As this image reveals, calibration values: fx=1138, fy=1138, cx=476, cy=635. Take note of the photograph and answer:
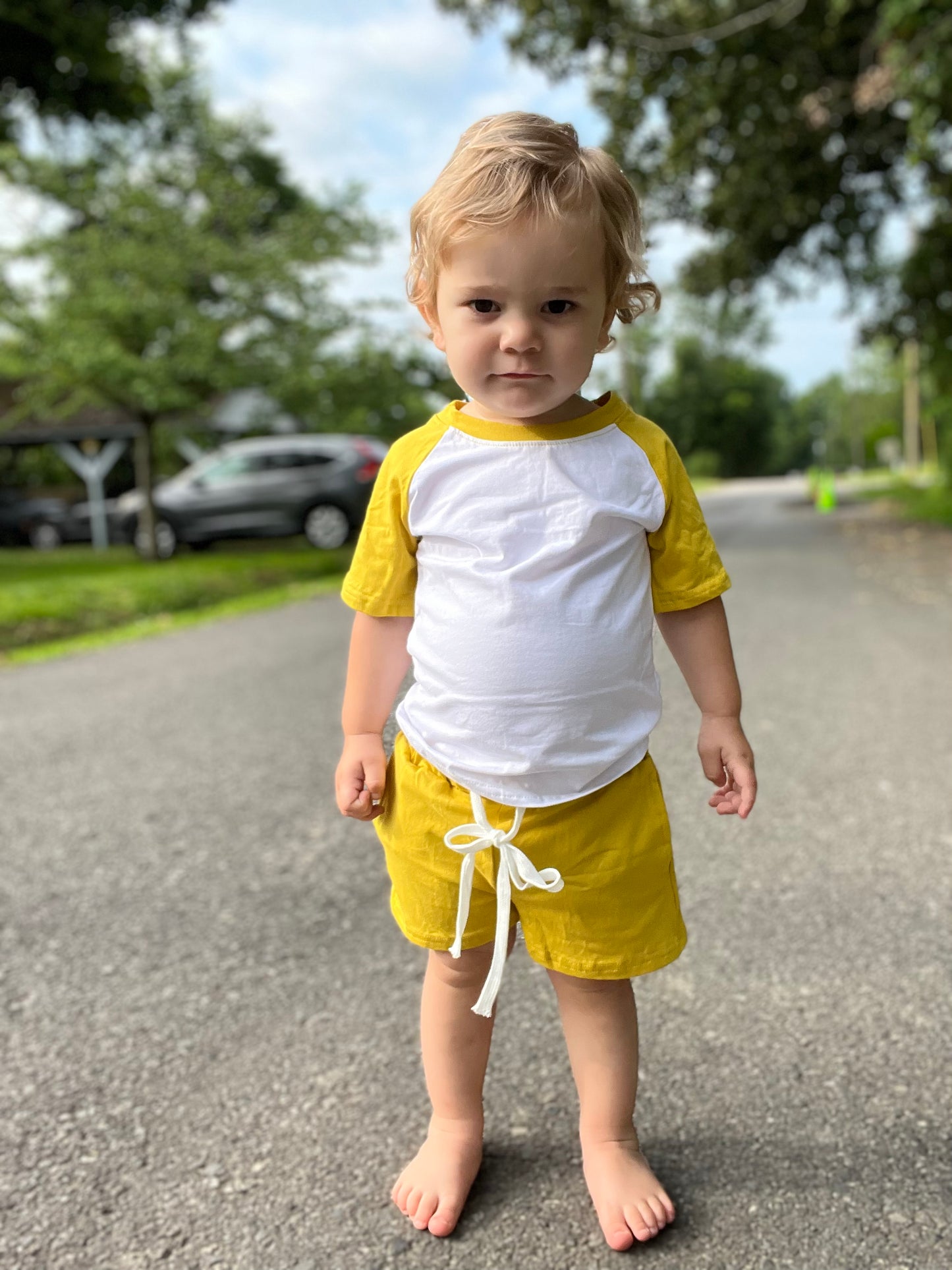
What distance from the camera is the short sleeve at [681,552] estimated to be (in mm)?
1538

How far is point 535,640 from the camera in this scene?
1.47 metres

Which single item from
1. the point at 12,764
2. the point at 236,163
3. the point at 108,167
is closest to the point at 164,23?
the point at 108,167

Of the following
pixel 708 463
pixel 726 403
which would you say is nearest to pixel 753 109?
pixel 708 463

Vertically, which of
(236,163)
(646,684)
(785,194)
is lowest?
(646,684)

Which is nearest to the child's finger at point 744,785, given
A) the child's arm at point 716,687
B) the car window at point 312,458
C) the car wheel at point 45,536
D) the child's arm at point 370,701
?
the child's arm at point 716,687

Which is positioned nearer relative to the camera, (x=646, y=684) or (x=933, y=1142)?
(x=646, y=684)

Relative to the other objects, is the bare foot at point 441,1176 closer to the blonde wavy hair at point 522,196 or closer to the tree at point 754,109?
the blonde wavy hair at point 522,196

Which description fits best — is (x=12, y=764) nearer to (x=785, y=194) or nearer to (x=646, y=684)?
(x=646, y=684)

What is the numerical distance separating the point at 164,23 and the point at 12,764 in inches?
362

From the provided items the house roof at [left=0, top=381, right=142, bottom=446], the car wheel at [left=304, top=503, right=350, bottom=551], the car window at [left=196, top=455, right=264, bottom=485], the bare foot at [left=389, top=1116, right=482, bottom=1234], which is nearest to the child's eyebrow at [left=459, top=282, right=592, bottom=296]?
the bare foot at [left=389, top=1116, right=482, bottom=1234]

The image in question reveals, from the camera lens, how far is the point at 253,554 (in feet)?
48.6

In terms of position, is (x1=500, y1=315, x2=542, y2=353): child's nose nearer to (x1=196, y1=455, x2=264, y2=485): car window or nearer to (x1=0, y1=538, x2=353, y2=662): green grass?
(x1=0, y1=538, x2=353, y2=662): green grass

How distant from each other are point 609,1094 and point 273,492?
44.9 ft

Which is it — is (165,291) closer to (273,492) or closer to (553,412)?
(273,492)
